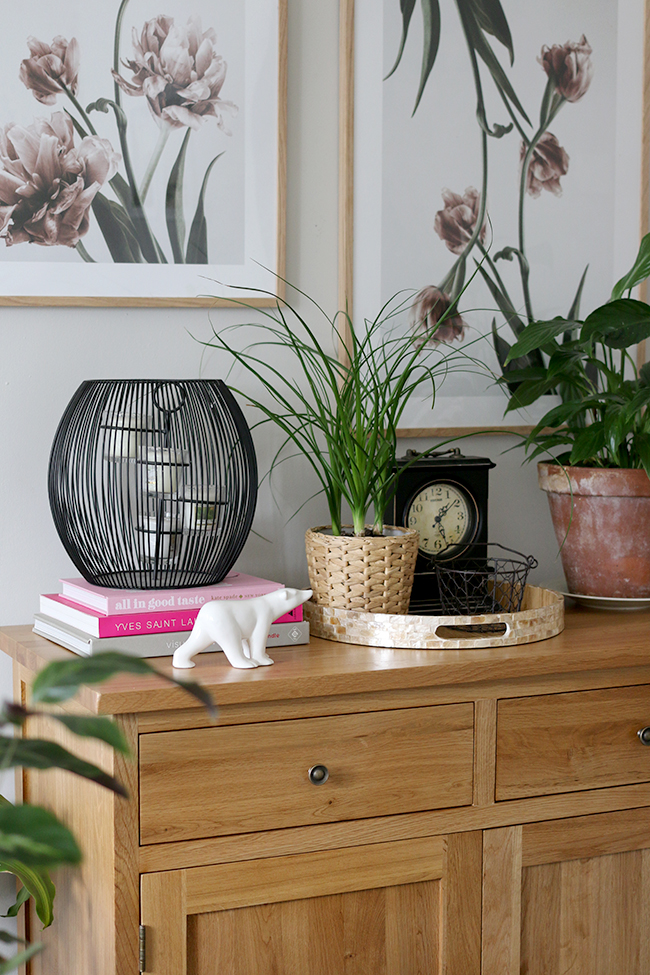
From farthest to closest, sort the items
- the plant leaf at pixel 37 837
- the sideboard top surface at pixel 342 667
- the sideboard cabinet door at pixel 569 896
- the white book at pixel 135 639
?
the sideboard cabinet door at pixel 569 896
the white book at pixel 135 639
the sideboard top surface at pixel 342 667
the plant leaf at pixel 37 837

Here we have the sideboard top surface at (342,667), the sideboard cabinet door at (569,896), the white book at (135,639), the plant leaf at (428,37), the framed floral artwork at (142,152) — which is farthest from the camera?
the plant leaf at (428,37)

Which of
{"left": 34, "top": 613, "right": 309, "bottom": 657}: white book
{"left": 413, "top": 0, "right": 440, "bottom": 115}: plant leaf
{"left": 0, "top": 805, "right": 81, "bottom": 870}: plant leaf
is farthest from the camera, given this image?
{"left": 413, "top": 0, "right": 440, "bottom": 115}: plant leaf

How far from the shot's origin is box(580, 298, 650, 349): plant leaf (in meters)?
1.49

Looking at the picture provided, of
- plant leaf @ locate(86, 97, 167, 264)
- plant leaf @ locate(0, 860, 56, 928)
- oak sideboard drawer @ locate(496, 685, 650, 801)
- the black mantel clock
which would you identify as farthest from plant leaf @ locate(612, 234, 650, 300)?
plant leaf @ locate(0, 860, 56, 928)

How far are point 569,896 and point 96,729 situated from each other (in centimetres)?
110

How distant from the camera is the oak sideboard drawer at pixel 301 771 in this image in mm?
1104

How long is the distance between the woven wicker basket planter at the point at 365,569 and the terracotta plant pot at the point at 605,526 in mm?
320

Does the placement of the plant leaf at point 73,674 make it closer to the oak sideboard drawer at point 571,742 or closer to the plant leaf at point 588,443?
the oak sideboard drawer at point 571,742

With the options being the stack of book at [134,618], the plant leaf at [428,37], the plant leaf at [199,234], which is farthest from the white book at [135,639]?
the plant leaf at [428,37]

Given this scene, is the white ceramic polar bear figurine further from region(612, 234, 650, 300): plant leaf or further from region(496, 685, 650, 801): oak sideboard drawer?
region(612, 234, 650, 300): plant leaf

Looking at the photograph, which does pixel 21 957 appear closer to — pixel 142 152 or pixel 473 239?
pixel 142 152

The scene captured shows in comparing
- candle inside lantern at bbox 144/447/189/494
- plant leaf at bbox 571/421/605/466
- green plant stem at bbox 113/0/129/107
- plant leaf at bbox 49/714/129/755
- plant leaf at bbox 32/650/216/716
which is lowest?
plant leaf at bbox 49/714/129/755

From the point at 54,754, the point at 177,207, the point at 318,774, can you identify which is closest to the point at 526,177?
the point at 177,207

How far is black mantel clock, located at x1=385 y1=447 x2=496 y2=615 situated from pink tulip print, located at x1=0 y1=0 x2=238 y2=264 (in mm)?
460
